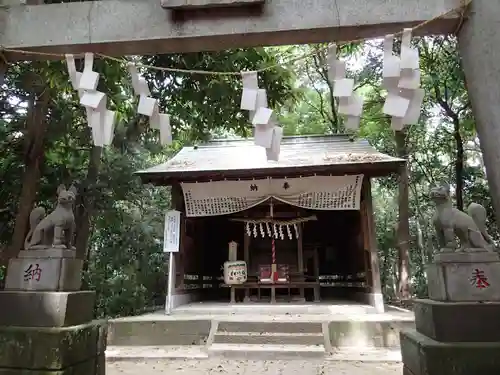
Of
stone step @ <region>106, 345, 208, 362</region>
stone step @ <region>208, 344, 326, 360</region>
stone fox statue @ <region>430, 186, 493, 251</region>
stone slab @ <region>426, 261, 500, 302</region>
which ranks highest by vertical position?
stone fox statue @ <region>430, 186, 493, 251</region>

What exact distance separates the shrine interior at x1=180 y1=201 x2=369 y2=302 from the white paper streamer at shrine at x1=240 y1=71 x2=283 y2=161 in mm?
6573

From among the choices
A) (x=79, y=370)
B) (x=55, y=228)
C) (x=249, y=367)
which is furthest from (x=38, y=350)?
(x=249, y=367)

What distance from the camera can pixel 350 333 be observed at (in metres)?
6.57

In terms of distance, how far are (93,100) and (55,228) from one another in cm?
133

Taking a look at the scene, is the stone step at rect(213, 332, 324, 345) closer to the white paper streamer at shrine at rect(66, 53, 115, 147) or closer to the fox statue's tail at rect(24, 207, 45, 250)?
the fox statue's tail at rect(24, 207, 45, 250)

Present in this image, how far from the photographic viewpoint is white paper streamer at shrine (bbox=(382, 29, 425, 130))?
3.06m

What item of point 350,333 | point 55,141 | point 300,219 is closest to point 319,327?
point 350,333

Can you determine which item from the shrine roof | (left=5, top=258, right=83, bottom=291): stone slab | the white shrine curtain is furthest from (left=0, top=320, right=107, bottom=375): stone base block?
the white shrine curtain

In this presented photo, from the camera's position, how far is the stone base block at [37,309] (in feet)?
11.1

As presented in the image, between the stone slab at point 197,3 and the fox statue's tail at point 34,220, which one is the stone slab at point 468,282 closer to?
the stone slab at point 197,3

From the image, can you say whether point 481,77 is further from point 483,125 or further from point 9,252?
point 9,252

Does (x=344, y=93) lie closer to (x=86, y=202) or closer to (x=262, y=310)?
(x=262, y=310)

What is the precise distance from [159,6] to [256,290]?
8.50 meters

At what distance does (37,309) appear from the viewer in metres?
3.43
